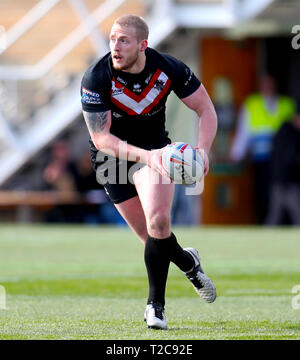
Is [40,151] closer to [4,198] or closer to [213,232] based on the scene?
[4,198]

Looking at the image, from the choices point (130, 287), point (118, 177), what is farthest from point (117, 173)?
point (130, 287)

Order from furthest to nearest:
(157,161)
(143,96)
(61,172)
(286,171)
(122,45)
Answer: (61,172), (286,171), (143,96), (122,45), (157,161)

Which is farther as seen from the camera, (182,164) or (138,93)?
(138,93)

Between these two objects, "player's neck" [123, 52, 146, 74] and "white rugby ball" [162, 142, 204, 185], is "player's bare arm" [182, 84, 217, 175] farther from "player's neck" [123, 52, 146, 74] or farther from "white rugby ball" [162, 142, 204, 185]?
"white rugby ball" [162, 142, 204, 185]

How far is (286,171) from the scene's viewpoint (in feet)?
53.2

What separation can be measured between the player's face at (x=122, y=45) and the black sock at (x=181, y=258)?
120cm

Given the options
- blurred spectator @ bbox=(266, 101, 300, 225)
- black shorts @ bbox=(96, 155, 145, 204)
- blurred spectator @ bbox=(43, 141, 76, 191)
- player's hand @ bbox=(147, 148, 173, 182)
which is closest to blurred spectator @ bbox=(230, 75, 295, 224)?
blurred spectator @ bbox=(266, 101, 300, 225)

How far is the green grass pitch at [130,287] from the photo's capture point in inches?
246

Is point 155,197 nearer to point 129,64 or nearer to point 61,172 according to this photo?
point 129,64

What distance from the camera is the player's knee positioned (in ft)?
21.0

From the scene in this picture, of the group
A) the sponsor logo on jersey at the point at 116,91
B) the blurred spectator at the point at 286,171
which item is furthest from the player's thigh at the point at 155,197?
the blurred spectator at the point at 286,171

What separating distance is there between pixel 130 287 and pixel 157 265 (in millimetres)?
2555

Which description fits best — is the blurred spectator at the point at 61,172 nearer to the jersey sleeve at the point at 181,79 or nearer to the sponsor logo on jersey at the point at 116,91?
the jersey sleeve at the point at 181,79
